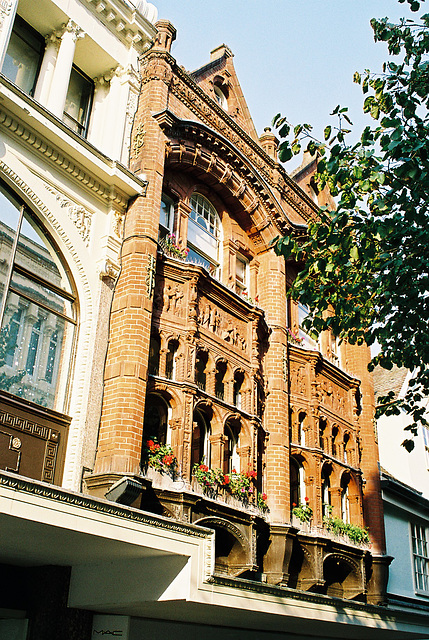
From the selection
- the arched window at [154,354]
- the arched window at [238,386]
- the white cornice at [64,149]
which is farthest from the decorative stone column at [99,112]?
the arched window at [238,386]

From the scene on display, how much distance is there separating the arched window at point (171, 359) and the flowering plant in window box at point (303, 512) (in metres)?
4.88

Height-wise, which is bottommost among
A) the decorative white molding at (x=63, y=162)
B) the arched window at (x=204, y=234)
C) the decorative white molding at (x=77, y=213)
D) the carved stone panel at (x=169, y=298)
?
the carved stone panel at (x=169, y=298)

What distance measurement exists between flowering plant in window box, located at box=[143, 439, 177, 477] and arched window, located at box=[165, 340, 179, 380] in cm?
177

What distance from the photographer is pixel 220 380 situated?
15.7 m

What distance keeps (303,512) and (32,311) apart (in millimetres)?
8443

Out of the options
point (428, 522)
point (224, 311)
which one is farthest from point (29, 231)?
point (428, 522)

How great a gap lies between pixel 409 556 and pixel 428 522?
2181 mm

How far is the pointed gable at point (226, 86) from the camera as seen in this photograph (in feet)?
64.5

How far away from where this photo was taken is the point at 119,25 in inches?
613

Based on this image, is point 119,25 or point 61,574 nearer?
point 61,574

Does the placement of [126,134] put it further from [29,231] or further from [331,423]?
[331,423]

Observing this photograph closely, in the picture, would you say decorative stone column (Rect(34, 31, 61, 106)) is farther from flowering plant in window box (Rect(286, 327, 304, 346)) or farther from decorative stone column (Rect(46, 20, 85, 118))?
flowering plant in window box (Rect(286, 327, 304, 346))

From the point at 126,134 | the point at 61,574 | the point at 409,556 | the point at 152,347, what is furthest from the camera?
the point at 409,556

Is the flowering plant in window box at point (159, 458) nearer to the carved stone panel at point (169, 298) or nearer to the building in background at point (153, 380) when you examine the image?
the building in background at point (153, 380)
